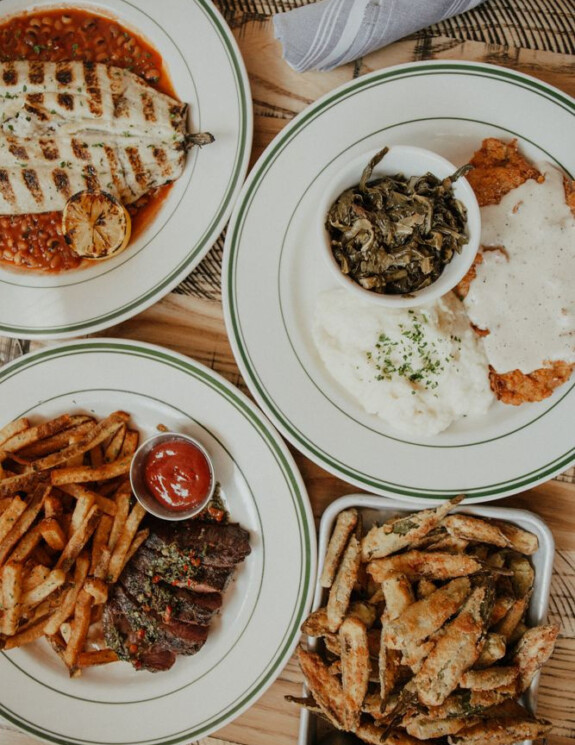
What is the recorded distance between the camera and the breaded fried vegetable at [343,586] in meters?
2.92

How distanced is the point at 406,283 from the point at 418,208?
0.32 meters

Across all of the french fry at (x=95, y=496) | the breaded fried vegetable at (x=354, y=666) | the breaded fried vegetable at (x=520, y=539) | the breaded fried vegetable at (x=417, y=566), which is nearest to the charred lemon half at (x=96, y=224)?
the french fry at (x=95, y=496)

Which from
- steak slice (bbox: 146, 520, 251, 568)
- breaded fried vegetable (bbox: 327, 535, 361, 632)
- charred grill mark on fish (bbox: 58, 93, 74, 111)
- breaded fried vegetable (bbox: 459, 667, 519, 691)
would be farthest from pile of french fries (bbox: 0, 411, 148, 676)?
breaded fried vegetable (bbox: 459, 667, 519, 691)

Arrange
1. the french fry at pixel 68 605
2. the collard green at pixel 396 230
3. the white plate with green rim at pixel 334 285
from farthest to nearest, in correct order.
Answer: the french fry at pixel 68 605 < the white plate with green rim at pixel 334 285 < the collard green at pixel 396 230

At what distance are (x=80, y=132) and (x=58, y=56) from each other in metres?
0.45

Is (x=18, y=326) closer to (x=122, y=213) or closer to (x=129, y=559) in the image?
(x=122, y=213)

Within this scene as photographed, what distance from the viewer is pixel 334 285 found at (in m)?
3.11

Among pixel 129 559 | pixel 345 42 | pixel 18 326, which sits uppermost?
pixel 345 42

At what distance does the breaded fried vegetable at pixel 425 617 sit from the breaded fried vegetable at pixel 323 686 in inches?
15.0

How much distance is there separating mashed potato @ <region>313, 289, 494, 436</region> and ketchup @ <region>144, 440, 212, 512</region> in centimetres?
81

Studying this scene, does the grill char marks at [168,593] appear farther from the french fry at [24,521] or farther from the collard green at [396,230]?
the collard green at [396,230]

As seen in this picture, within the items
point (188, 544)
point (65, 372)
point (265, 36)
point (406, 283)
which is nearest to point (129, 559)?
point (188, 544)

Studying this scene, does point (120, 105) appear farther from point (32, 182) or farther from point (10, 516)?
point (10, 516)

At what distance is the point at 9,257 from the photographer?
3264 mm
